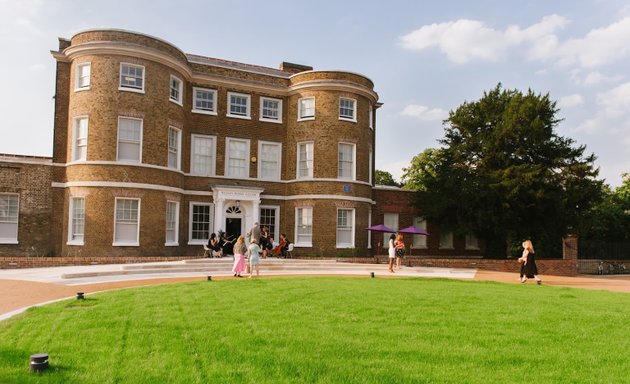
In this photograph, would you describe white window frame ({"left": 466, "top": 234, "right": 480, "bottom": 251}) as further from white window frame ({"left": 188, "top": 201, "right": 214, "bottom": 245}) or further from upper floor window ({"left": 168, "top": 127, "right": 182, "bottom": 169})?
upper floor window ({"left": 168, "top": 127, "right": 182, "bottom": 169})

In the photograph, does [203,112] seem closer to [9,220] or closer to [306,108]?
[306,108]

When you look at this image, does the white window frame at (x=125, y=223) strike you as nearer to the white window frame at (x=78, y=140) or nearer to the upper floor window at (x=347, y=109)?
the white window frame at (x=78, y=140)

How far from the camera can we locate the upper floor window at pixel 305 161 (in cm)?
2834

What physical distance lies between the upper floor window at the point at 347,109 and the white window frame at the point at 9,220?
54.8 ft

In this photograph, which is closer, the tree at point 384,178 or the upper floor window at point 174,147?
the upper floor window at point 174,147

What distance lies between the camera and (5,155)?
23984mm

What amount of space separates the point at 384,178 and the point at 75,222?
5119cm

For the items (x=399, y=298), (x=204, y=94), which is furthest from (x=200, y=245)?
(x=399, y=298)

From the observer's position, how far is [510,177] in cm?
2811

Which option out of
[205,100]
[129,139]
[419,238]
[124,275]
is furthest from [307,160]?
[124,275]

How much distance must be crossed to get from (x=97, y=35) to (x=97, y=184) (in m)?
6.80

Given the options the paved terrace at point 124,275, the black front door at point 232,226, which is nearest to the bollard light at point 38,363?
the paved terrace at point 124,275

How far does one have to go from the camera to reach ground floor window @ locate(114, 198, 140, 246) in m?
22.8

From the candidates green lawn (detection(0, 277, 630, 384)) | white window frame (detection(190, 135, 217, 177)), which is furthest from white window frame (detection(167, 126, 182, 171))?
green lawn (detection(0, 277, 630, 384))
